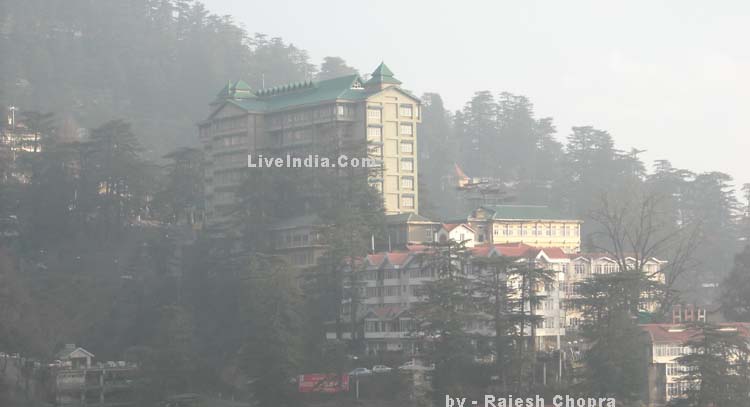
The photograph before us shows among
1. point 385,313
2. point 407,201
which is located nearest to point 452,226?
point 407,201

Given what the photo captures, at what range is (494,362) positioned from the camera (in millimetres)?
72938

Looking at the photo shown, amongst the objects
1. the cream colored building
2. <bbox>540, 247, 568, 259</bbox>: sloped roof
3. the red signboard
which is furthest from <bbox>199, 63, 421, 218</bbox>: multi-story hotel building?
the red signboard

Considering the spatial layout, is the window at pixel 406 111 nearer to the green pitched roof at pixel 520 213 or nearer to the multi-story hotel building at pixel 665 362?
the green pitched roof at pixel 520 213

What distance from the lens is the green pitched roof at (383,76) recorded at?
9800 cm

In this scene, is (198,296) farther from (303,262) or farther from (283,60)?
(283,60)

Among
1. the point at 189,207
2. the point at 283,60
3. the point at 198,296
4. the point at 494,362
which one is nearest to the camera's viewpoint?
the point at 494,362

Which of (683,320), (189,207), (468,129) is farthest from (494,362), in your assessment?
(468,129)

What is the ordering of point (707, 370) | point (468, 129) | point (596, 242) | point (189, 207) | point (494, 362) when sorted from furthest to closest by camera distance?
point (468, 129) < point (596, 242) < point (189, 207) < point (494, 362) < point (707, 370)

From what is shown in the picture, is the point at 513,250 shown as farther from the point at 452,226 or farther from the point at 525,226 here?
the point at 525,226

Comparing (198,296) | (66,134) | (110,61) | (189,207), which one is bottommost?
(198,296)

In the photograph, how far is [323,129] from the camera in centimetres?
9662

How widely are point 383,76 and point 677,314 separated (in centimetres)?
2841

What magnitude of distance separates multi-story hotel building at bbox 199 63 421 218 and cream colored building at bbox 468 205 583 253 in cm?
634

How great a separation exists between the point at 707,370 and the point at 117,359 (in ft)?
125
